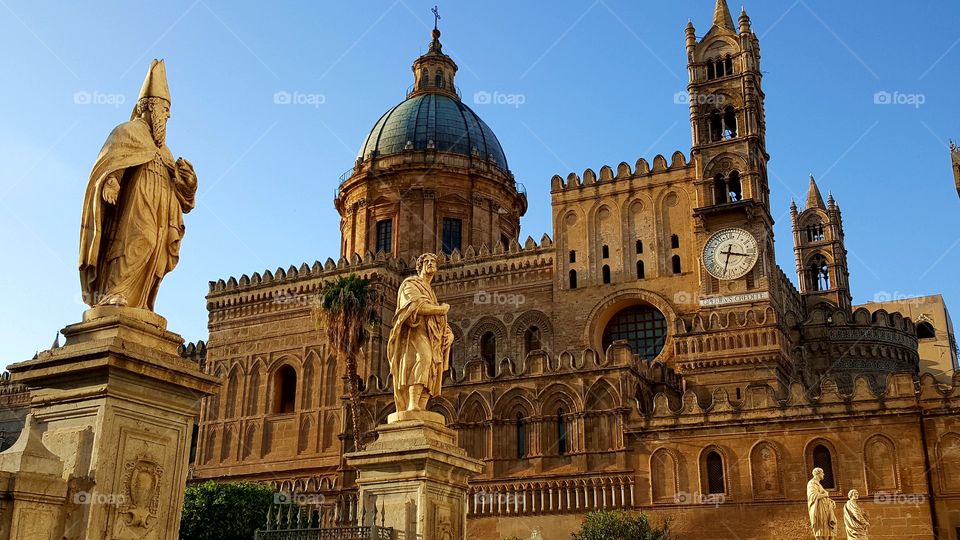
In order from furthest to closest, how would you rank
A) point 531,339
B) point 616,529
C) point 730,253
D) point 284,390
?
1. point 284,390
2. point 531,339
3. point 730,253
4. point 616,529


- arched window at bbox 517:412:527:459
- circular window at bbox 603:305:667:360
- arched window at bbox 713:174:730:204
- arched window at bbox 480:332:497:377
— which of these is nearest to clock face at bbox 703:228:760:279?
arched window at bbox 713:174:730:204

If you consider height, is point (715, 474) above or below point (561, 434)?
below

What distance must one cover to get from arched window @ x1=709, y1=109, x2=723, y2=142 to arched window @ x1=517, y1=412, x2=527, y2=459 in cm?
1443

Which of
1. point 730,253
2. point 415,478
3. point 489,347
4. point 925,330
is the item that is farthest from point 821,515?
point 925,330

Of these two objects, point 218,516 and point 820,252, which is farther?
point 820,252

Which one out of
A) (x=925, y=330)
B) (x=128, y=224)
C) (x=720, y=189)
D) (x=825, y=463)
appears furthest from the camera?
(x=925, y=330)

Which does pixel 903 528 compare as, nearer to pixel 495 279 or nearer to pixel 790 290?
pixel 790 290

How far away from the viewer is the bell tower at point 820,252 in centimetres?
5344

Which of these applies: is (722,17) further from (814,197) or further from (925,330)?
(925,330)

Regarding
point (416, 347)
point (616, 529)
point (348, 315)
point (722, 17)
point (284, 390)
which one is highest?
point (722, 17)

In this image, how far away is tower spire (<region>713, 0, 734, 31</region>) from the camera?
4181 centimetres

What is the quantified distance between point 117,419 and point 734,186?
35465 mm

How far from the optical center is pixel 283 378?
150ft

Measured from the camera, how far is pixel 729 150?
39.2 meters
